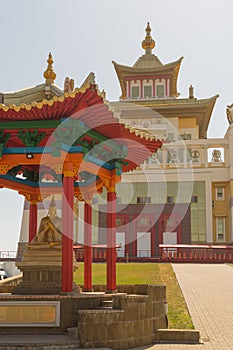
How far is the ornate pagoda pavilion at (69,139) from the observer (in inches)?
336

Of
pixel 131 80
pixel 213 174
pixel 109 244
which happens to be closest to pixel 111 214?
pixel 109 244

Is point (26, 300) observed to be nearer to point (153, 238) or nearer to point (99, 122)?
point (99, 122)

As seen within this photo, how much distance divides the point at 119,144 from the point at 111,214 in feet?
5.18

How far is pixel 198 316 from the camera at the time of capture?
1170 centimetres

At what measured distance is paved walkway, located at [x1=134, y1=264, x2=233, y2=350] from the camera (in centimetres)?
894

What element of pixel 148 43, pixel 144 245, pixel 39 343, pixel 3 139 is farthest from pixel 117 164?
pixel 148 43

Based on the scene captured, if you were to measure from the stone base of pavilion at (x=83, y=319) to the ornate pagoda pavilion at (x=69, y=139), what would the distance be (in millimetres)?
475

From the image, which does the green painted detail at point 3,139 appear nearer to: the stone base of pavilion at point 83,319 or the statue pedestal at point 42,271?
the statue pedestal at point 42,271

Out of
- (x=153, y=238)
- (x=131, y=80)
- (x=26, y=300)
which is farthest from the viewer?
(x=131, y=80)

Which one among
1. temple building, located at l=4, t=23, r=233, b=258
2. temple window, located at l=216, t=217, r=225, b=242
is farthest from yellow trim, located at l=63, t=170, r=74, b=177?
temple window, located at l=216, t=217, r=225, b=242

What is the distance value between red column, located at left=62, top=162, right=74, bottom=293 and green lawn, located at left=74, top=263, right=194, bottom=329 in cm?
253

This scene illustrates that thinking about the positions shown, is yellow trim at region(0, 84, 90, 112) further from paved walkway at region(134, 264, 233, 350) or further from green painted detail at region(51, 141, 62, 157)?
paved walkway at region(134, 264, 233, 350)

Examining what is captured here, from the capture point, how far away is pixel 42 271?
10039mm

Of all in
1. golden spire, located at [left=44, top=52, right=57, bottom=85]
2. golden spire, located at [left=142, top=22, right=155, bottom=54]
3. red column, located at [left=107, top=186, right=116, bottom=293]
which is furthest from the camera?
golden spire, located at [left=142, top=22, right=155, bottom=54]
